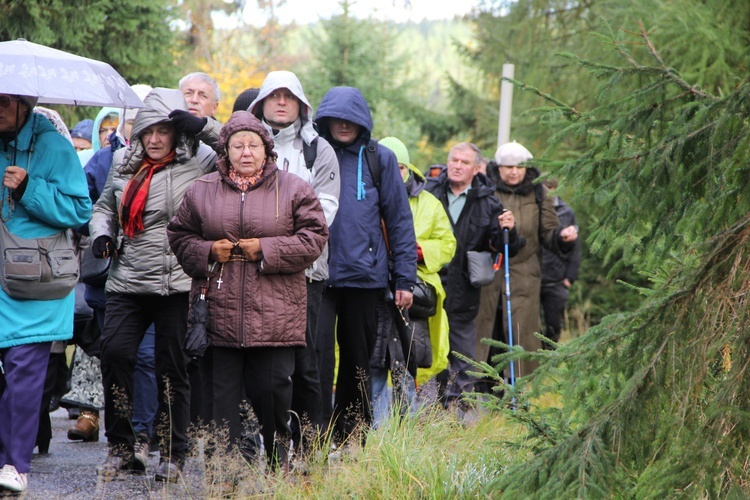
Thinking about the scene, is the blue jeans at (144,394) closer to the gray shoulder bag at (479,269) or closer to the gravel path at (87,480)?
the gravel path at (87,480)

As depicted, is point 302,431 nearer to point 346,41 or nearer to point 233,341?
point 233,341

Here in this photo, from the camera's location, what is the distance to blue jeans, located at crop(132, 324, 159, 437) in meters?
6.90

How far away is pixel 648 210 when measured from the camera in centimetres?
365

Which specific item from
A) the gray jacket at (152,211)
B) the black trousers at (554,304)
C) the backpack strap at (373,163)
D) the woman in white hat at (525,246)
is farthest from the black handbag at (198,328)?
the black trousers at (554,304)

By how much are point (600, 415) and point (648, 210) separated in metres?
0.79

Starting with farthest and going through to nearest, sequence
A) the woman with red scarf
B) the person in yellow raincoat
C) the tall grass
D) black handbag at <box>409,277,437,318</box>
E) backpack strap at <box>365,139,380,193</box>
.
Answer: black handbag at <box>409,277,437,318</box>
the person in yellow raincoat
backpack strap at <box>365,139,380,193</box>
the woman with red scarf
the tall grass

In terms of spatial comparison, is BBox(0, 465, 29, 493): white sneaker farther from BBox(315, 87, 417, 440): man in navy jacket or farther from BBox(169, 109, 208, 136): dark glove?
BBox(169, 109, 208, 136): dark glove

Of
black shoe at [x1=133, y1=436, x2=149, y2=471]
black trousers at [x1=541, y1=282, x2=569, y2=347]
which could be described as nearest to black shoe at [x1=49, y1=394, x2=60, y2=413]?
black shoe at [x1=133, y1=436, x2=149, y2=471]

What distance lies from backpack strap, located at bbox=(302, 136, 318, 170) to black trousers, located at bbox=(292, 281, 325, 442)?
703mm

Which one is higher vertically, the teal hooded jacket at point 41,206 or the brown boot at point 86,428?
the teal hooded jacket at point 41,206

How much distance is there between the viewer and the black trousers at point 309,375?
580 cm

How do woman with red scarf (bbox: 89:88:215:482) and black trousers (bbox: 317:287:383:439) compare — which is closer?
woman with red scarf (bbox: 89:88:215:482)

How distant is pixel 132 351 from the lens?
5887 millimetres

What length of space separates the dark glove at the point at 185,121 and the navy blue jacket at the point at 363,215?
84cm
